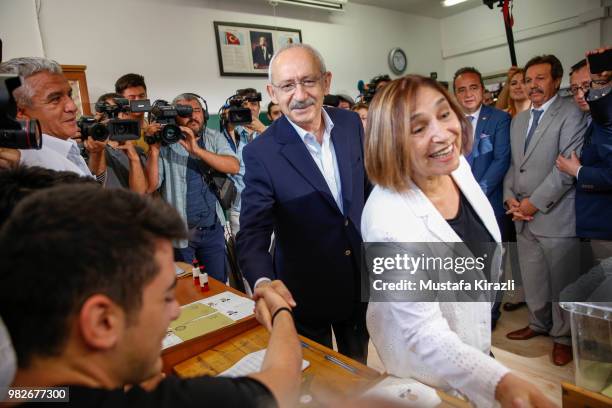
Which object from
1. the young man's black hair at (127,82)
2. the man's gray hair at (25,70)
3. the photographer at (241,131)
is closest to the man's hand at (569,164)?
the photographer at (241,131)

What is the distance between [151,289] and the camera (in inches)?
23.9

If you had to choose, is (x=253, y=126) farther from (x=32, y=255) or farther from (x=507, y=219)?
(x=32, y=255)

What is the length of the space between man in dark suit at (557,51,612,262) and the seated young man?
2280mm

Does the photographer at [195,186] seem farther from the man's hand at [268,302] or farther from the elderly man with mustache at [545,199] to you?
the elderly man with mustache at [545,199]

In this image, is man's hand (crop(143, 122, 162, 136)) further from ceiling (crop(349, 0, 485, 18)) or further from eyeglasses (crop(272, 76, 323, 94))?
ceiling (crop(349, 0, 485, 18))

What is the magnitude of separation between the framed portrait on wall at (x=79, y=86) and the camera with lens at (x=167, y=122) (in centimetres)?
171

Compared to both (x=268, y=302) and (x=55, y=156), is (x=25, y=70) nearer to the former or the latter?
(x=55, y=156)

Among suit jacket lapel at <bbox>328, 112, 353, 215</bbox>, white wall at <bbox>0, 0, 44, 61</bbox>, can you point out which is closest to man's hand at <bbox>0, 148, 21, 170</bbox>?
suit jacket lapel at <bbox>328, 112, 353, 215</bbox>

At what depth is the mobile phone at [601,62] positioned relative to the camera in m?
1.96

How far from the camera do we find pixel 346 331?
1655mm

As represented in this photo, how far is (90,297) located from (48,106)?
148 centimetres

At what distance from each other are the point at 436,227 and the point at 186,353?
0.88m

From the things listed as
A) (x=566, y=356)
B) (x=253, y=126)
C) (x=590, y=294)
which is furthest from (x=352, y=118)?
(x=566, y=356)

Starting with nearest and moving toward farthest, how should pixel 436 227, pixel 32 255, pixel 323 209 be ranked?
pixel 32 255
pixel 436 227
pixel 323 209
